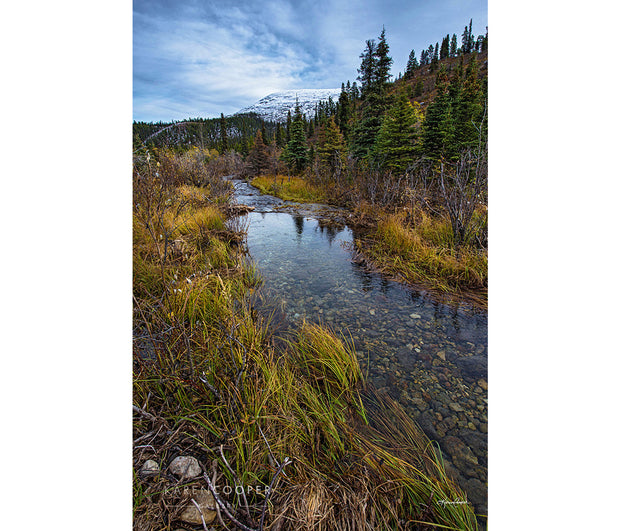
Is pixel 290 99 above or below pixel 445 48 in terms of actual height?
below

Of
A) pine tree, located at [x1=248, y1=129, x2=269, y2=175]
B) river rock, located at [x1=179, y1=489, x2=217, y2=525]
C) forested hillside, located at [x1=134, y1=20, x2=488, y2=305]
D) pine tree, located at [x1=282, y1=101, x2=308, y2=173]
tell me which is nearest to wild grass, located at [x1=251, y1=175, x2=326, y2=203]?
forested hillside, located at [x1=134, y1=20, x2=488, y2=305]

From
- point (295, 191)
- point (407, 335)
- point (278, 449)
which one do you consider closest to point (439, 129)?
point (295, 191)

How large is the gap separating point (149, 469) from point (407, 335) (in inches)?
102

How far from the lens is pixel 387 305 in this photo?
3.67 metres

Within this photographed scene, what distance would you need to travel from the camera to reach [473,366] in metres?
2.49

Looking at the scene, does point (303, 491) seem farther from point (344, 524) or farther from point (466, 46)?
point (466, 46)

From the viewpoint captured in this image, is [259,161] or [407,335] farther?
[259,161]

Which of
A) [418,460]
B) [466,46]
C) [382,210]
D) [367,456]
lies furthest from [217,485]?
[466,46]

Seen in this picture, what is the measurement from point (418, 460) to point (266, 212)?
9.81m

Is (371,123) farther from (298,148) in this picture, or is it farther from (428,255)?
(428,255)

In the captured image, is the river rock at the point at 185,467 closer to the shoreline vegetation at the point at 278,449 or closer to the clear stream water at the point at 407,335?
the shoreline vegetation at the point at 278,449

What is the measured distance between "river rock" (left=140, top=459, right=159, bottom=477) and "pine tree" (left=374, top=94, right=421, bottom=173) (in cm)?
997

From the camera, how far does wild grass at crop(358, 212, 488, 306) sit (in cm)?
400

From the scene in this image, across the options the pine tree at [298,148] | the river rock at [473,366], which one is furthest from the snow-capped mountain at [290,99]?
the river rock at [473,366]
